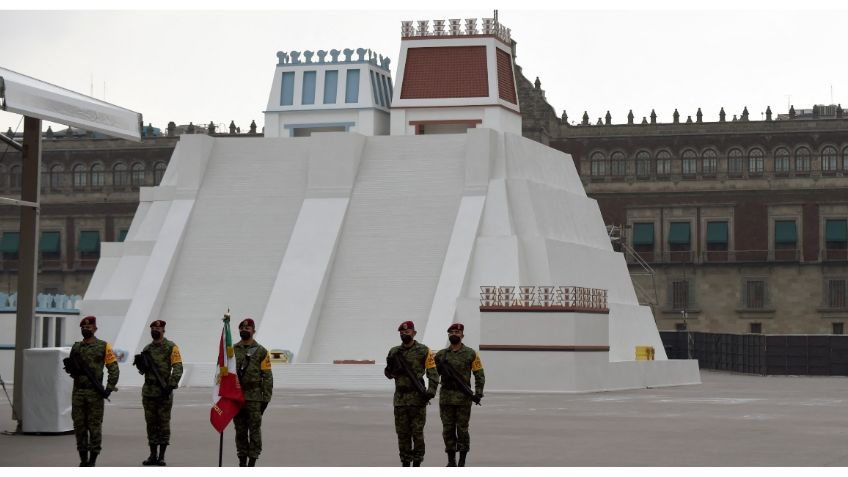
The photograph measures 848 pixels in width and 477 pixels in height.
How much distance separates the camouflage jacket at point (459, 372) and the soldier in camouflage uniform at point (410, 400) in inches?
14.3

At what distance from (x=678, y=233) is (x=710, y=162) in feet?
15.9

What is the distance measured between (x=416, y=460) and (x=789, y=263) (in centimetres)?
7804

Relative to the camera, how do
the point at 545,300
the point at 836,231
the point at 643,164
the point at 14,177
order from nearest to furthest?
1. the point at 545,300
2. the point at 836,231
3. the point at 643,164
4. the point at 14,177

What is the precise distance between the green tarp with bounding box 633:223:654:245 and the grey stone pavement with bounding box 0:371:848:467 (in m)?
54.6

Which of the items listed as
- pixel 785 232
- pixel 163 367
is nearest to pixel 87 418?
pixel 163 367

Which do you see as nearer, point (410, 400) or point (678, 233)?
point (410, 400)

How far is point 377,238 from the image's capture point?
50.7 meters

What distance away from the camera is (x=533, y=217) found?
50.5 m

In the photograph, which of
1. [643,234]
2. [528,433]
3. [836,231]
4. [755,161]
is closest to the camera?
[528,433]

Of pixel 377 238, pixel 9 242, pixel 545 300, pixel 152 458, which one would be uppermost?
pixel 9 242

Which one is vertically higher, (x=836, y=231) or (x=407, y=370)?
(x=836, y=231)

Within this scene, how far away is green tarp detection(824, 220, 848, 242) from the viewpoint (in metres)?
92.2

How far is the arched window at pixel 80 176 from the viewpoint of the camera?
9994 centimetres

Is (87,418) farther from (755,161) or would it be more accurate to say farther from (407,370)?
(755,161)
